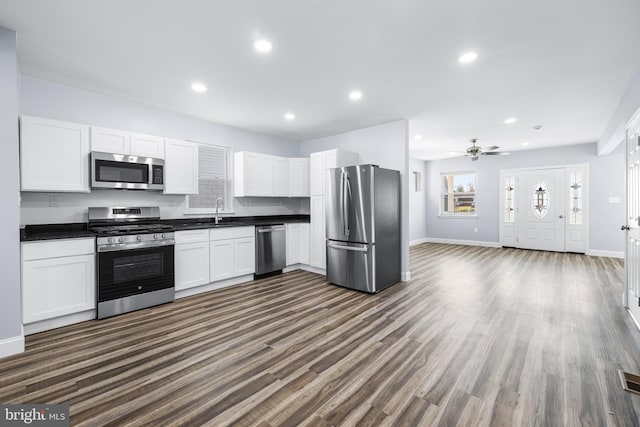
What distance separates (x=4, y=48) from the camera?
7.82ft

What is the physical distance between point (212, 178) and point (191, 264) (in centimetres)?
166

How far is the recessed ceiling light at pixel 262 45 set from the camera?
99.3 inches

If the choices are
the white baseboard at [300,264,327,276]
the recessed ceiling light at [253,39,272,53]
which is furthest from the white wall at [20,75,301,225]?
the recessed ceiling light at [253,39,272,53]

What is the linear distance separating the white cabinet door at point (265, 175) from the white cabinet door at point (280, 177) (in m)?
0.09

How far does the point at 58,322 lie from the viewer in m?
2.95

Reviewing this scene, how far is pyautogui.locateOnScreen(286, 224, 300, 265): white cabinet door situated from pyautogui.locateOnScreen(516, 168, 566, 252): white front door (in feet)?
21.2

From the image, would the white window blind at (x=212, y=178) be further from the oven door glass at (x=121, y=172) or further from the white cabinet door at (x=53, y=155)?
the white cabinet door at (x=53, y=155)

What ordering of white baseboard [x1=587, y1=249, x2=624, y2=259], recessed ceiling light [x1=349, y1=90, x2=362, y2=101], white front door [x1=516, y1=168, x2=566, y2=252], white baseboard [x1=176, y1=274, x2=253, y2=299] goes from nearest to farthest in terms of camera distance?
recessed ceiling light [x1=349, y1=90, x2=362, y2=101]
white baseboard [x1=176, y1=274, x2=253, y2=299]
white baseboard [x1=587, y1=249, x2=624, y2=259]
white front door [x1=516, y1=168, x2=566, y2=252]

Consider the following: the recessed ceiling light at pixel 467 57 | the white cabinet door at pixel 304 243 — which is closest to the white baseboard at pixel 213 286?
the white cabinet door at pixel 304 243

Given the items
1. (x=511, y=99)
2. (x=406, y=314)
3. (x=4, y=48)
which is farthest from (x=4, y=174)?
(x=511, y=99)

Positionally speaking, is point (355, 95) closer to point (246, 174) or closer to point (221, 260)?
point (246, 174)

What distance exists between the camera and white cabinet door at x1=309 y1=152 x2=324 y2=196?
5066mm

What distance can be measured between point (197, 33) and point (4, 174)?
6.73 feet

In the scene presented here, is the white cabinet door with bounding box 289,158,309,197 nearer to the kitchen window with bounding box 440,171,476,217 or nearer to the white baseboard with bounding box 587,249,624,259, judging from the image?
the kitchen window with bounding box 440,171,476,217
